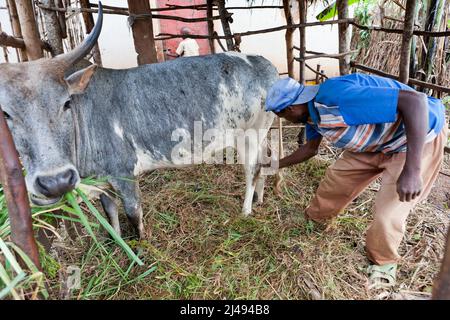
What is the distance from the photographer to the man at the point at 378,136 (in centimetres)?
189

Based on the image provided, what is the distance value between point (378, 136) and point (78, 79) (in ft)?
6.45

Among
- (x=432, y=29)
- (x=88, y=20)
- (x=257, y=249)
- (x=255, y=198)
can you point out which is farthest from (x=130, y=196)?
(x=432, y=29)

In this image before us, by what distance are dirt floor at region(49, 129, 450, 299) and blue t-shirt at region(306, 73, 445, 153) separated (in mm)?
915

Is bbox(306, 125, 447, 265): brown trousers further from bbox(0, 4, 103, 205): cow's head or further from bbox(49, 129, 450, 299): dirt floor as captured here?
bbox(0, 4, 103, 205): cow's head

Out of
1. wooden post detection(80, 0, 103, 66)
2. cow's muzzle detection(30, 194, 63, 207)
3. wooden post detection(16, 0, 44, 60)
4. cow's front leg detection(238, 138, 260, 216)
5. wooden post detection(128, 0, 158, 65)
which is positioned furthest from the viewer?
wooden post detection(80, 0, 103, 66)

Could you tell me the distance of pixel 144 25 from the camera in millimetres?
3658

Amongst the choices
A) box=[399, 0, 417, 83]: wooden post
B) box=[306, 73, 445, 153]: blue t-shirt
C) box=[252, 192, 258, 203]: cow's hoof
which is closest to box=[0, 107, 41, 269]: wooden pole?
box=[306, 73, 445, 153]: blue t-shirt

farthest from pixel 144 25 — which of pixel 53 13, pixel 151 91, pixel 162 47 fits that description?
pixel 162 47

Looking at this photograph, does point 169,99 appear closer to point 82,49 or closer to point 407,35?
point 82,49

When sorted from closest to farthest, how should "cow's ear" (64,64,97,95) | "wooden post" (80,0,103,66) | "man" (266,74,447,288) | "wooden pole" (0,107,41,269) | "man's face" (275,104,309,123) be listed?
1. "wooden pole" (0,107,41,269)
2. "man" (266,74,447,288)
3. "cow's ear" (64,64,97,95)
4. "man's face" (275,104,309,123)
5. "wooden post" (80,0,103,66)

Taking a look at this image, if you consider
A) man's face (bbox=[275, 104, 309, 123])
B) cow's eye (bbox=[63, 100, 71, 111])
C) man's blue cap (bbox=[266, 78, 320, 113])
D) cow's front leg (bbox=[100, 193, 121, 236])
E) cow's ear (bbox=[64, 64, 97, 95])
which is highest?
cow's ear (bbox=[64, 64, 97, 95])

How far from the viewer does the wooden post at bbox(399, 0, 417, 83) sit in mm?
2828
